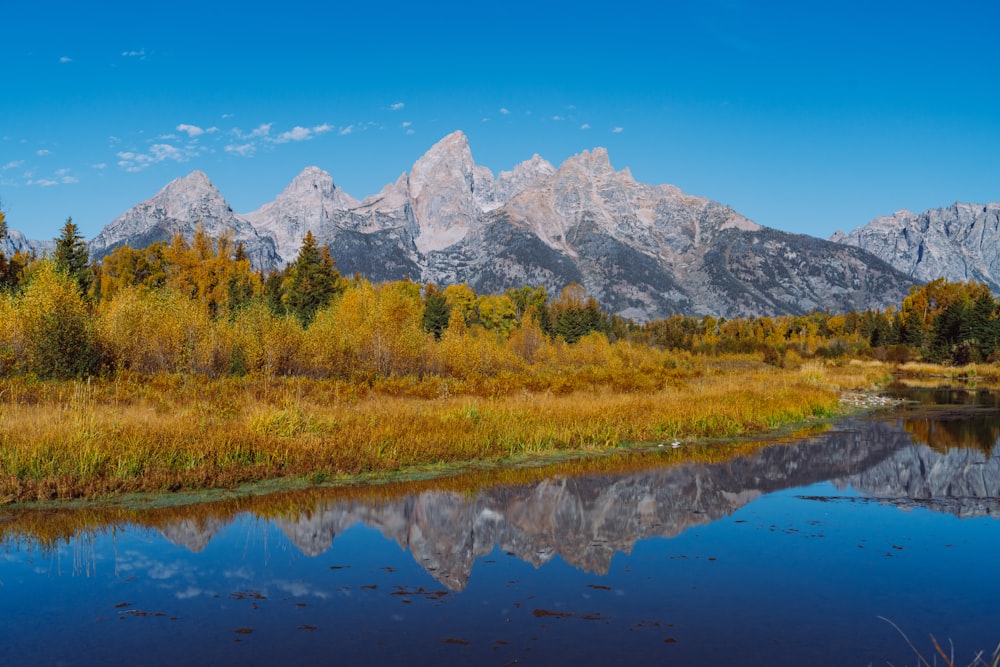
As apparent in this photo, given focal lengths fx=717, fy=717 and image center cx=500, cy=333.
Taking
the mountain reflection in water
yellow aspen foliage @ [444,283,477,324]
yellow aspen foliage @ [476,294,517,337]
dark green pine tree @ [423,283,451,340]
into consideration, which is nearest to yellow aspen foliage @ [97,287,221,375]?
the mountain reflection in water

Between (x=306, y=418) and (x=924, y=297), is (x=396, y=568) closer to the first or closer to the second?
(x=306, y=418)

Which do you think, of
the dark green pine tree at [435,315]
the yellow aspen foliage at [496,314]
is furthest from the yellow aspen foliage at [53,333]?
the yellow aspen foliage at [496,314]

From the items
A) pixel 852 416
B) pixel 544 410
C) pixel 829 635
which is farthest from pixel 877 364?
pixel 829 635

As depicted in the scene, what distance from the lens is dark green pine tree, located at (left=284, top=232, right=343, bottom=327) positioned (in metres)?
64.9

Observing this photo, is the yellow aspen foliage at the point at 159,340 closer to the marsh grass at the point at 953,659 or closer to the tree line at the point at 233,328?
the tree line at the point at 233,328

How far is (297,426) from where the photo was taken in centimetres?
1823

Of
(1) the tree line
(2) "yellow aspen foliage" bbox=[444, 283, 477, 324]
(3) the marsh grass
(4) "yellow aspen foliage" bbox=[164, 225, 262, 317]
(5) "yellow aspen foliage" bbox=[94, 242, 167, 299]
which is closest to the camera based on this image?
(3) the marsh grass

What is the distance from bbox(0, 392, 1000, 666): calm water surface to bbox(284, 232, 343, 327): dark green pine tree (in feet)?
161

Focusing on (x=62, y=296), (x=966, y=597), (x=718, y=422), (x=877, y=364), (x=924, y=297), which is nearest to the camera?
(x=966, y=597)

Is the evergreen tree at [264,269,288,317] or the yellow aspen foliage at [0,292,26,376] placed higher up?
the evergreen tree at [264,269,288,317]

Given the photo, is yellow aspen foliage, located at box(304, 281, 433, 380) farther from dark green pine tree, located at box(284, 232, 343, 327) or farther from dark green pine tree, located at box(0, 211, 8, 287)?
dark green pine tree, located at box(0, 211, 8, 287)

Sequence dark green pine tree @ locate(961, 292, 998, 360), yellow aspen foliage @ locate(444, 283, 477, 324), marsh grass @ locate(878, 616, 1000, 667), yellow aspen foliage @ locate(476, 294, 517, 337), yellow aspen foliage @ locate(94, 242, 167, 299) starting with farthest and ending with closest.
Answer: yellow aspen foliage @ locate(444, 283, 477, 324) → yellow aspen foliage @ locate(476, 294, 517, 337) → dark green pine tree @ locate(961, 292, 998, 360) → yellow aspen foliage @ locate(94, 242, 167, 299) → marsh grass @ locate(878, 616, 1000, 667)

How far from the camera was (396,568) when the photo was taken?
10.8 metres

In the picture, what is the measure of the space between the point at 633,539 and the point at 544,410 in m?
12.0
